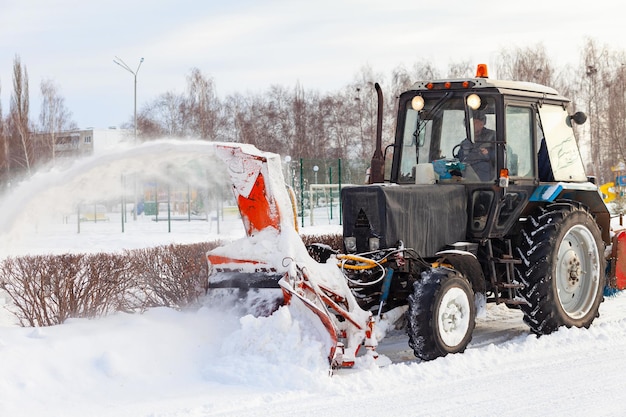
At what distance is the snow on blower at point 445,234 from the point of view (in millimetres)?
7082

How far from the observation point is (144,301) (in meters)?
9.27

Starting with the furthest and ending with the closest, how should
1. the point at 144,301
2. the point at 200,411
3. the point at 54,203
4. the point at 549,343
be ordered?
the point at 144,301 → the point at 549,343 → the point at 54,203 → the point at 200,411

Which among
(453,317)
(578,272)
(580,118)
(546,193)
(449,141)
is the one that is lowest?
(453,317)

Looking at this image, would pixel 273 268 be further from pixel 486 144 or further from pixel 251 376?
pixel 486 144

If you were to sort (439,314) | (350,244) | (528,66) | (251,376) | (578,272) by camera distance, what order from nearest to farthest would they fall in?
1. (251,376)
2. (439,314)
3. (350,244)
4. (578,272)
5. (528,66)

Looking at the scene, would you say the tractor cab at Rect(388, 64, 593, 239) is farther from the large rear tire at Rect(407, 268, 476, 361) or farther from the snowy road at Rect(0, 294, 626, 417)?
the snowy road at Rect(0, 294, 626, 417)

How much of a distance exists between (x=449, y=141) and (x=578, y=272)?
1913mm

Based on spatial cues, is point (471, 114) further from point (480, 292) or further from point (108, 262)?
point (108, 262)

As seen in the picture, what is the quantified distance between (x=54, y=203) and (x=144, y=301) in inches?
85.2

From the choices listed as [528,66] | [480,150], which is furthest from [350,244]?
[528,66]

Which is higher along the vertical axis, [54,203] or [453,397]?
[54,203]

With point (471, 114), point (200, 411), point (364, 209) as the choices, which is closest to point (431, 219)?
point (364, 209)

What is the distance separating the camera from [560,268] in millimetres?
8711

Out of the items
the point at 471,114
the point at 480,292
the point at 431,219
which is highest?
the point at 471,114
